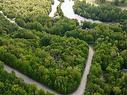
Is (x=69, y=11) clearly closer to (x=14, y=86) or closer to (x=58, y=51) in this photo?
(x=58, y=51)

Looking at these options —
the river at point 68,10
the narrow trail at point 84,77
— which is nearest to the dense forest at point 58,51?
the narrow trail at point 84,77

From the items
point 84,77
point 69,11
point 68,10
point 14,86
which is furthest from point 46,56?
point 68,10

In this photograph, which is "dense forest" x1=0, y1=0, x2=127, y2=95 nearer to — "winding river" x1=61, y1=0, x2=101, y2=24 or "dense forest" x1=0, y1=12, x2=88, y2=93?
"dense forest" x1=0, y1=12, x2=88, y2=93

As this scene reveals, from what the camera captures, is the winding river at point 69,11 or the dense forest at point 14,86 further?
the winding river at point 69,11

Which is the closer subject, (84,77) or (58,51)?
(84,77)

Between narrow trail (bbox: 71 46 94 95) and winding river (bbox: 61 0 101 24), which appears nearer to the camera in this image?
narrow trail (bbox: 71 46 94 95)

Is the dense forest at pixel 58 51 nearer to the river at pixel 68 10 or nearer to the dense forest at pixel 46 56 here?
the dense forest at pixel 46 56

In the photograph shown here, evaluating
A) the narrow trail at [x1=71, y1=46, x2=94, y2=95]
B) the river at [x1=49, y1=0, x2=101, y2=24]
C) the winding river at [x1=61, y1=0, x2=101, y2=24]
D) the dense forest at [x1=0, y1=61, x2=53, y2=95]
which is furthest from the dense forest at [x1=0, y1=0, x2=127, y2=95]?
the winding river at [x1=61, y1=0, x2=101, y2=24]

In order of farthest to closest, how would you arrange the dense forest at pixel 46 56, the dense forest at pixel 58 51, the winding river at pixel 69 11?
1. the winding river at pixel 69 11
2. the dense forest at pixel 46 56
3. the dense forest at pixel 58 51

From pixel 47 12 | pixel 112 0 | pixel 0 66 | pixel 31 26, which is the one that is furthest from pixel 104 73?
pixel 112 0
